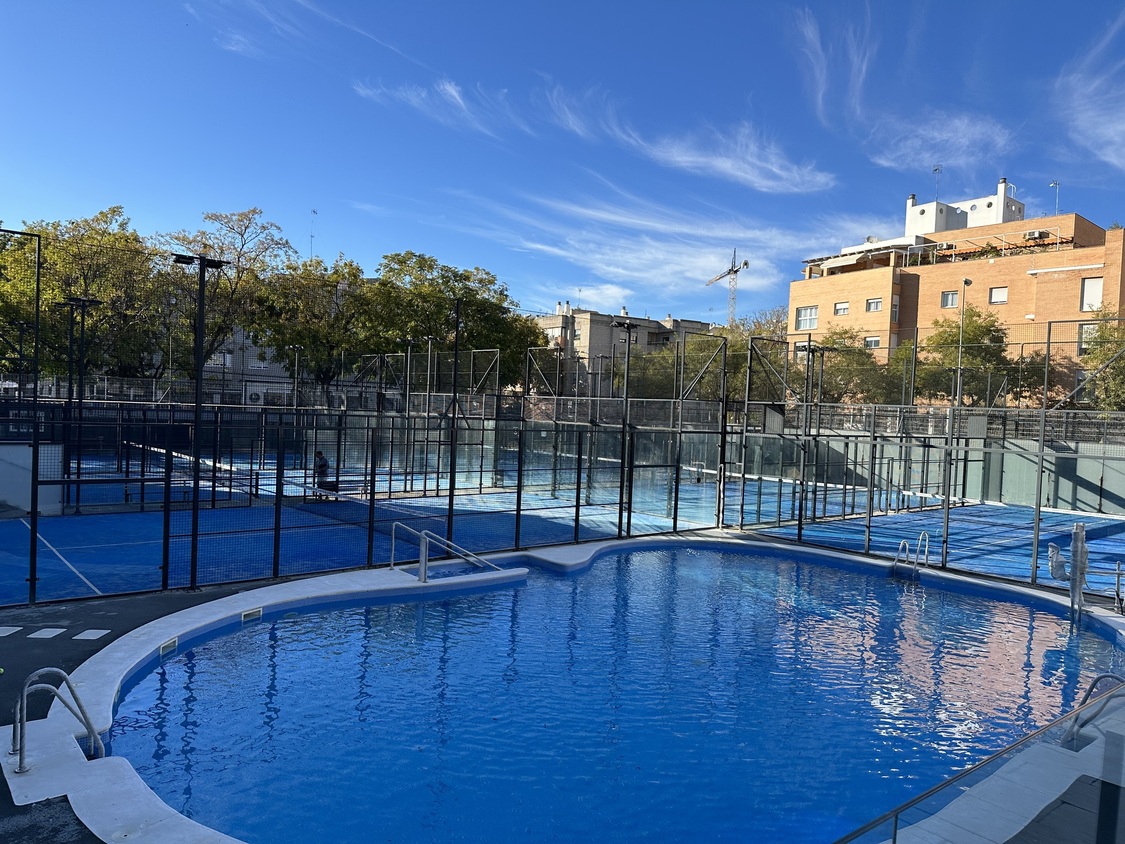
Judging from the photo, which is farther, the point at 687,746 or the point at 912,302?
the point at 912,302

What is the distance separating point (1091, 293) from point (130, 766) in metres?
41.8

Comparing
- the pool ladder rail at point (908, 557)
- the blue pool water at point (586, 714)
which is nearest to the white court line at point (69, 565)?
the blue pool water at point (586, 714)

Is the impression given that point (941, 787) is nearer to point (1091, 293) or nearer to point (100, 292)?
point (100, 292)

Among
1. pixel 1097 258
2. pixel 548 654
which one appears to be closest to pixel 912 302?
pixel 1097 258

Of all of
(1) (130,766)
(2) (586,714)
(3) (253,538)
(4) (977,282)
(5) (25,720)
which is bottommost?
(2) (586,714)

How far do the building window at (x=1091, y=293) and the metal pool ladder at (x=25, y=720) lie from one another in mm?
41047

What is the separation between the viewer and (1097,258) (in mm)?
36312

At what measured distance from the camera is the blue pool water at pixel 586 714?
6238mm

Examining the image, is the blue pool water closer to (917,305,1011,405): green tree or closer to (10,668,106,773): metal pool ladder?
(10,668,106,773): metal pool ladder

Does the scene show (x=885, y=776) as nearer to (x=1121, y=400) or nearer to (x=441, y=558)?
(x=441, y=558)

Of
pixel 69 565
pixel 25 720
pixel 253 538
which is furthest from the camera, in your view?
pixel 253 538

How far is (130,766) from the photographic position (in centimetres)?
598

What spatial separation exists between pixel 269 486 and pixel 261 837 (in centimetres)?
1809

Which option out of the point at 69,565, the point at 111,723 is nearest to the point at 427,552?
the point at 69,565
